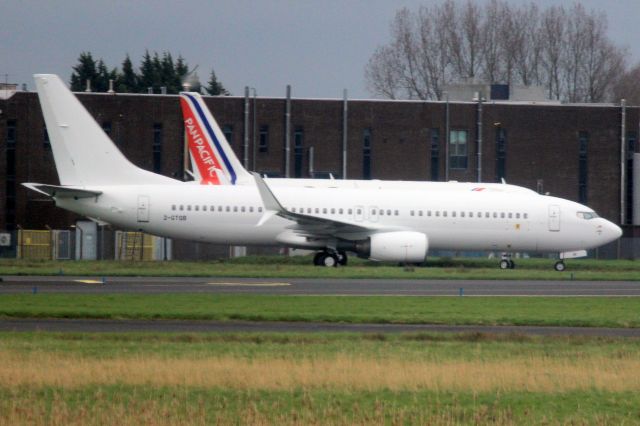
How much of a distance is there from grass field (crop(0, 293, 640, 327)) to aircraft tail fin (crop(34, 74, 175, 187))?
18.8 m

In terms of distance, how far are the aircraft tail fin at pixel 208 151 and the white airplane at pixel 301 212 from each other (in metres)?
6.66

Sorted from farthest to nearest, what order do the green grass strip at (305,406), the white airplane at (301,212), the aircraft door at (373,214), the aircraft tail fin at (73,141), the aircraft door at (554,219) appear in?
1. the aircraft door at (554,219)
2. the aircraft door at (373,214)
3. the aircraft tail fin at (73,141)
4. the white airplane at (301,212)
5. the green grass strip at (305,406)

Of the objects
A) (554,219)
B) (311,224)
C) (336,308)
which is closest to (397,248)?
(311,224)

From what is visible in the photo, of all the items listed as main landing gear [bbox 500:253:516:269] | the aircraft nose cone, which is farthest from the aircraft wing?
the aircraft nose cone

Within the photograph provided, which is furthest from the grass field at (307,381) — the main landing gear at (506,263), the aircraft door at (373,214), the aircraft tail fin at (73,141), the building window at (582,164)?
the building window at (582,164)

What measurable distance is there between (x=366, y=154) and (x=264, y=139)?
5920 mm

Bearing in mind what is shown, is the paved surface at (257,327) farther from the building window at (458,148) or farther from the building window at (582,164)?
the building window at (582,164)

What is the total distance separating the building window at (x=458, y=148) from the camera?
238 feet

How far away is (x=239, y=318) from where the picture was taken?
25.5 m

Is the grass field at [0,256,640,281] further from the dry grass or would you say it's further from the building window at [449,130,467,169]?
the dry grass

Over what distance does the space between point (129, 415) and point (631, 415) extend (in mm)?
5787

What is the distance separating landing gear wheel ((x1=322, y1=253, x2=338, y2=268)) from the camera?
4812 cm

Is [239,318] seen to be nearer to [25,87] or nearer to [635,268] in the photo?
[635,268]

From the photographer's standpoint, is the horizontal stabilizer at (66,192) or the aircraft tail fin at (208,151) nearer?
the horizontal stabilizer at (66,192)
